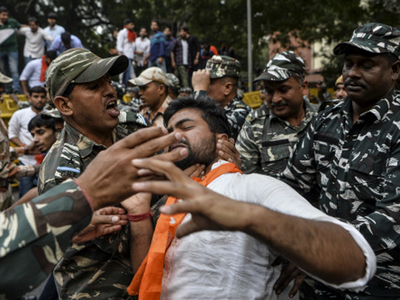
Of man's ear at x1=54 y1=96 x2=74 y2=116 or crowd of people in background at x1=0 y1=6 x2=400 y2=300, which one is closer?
crowd of people in background at x1=0 y1=6 x2=400 y2=300

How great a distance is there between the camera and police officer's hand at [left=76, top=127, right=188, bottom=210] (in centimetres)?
157

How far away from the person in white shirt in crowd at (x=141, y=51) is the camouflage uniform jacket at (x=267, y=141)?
11.0 metres

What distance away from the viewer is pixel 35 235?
147cm

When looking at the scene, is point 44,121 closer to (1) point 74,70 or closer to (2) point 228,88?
(2) point 228,88

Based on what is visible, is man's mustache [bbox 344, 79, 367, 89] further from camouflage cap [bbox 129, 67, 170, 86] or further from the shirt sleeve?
camouflage cap [bbox 129, 67, 170, 86]

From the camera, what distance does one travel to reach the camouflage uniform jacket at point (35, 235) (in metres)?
1.46

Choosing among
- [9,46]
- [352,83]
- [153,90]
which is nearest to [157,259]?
[352,83]

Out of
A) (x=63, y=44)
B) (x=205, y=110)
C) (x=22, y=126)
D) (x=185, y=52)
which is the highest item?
(x=205, y=110)

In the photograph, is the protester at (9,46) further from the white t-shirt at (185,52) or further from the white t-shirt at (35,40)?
the white t-shirt at (185,52)

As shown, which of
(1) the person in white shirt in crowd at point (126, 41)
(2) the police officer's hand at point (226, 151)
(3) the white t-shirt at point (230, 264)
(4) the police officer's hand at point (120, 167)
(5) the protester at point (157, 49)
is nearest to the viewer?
(4) the police officer's hand at point (120, 167)

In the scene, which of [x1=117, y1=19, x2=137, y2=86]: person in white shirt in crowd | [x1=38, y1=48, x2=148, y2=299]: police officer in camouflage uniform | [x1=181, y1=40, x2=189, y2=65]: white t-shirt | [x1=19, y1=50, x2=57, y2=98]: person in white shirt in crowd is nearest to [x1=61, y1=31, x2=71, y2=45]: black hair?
[x1=19, y1=50, x2=57, y2=98]: person in white shirt in crowd

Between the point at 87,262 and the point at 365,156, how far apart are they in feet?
5.73

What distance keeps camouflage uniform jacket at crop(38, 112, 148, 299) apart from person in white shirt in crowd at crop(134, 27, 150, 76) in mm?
12270

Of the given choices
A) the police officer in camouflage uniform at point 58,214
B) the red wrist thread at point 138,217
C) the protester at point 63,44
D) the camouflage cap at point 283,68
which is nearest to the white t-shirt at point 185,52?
the protester at point 63,44
